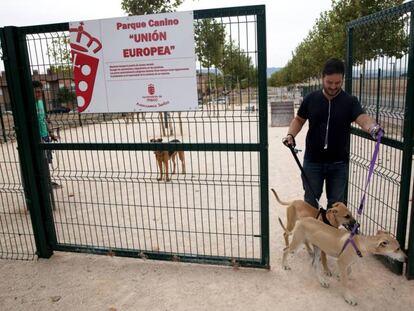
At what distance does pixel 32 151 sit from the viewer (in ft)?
13.8

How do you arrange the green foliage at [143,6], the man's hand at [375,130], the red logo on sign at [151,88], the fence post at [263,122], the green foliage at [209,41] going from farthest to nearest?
the green foliage at [143,6] < the red logo on sign at [151,88] < the green foliage at [209,41] < the fence post at [263,122] < the man's hand at [375,130]

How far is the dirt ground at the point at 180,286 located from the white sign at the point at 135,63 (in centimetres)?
→ 187

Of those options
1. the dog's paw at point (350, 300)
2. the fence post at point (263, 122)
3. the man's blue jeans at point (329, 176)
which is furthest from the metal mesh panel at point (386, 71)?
the fence post at point (263, 122)

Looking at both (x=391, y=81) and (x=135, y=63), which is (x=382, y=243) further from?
(x=135, y=63)

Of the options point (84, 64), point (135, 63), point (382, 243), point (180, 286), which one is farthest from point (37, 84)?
point (382, 243)

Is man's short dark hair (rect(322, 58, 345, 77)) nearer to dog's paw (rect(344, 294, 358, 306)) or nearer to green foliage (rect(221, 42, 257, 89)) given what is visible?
green foliage (rect(221, 42, 257, 89))

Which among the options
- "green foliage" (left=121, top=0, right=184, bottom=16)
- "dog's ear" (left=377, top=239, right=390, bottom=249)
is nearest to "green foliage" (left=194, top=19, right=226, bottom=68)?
"dog's ear" (left=377, top=239, right=390, bottom=249)

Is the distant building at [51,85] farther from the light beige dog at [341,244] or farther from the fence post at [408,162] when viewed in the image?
the fence post at [408,162]

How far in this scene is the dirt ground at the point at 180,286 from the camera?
3.40 m

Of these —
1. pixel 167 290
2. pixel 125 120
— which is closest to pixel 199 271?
pixel 167 290

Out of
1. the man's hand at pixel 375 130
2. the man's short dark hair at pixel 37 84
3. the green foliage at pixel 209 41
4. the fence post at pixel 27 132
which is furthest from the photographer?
the man's short dark hair at pixel 37 84

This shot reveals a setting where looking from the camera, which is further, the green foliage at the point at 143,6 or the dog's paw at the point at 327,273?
the green foliage at the point at 143,6

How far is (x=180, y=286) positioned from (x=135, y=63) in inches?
94.8

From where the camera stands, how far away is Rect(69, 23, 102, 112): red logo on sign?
3758mm
